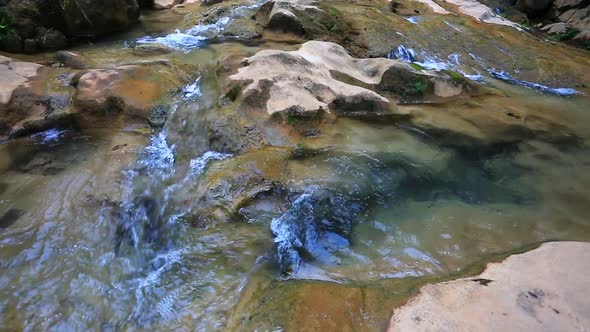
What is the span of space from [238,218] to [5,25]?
5.65 metres

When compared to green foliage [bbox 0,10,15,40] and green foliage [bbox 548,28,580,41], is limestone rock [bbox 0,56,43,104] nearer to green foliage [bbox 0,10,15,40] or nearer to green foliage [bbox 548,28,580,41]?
green foliage [bbox 0,10,15,40]

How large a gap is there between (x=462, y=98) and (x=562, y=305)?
432cm

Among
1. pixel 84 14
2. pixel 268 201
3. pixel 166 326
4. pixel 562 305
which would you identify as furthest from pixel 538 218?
pixel 84 14

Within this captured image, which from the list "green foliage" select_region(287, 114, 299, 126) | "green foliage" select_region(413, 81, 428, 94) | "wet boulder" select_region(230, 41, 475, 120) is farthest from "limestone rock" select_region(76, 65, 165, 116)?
"green foliage" select_region(413, 81, 428, 94)

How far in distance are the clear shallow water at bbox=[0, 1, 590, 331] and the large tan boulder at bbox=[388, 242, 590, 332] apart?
322 millimetres

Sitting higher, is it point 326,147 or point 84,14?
point 84,14

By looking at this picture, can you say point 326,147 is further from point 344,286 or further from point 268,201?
point 344,286

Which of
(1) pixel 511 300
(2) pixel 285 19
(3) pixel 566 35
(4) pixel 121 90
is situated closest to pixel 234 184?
(4) pixel 121 90

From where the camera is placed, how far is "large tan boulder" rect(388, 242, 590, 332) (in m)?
2.69

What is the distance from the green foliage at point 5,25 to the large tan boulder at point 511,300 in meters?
7.38

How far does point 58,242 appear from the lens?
149 inches

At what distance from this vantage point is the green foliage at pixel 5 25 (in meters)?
6.40

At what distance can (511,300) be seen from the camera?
2.87m

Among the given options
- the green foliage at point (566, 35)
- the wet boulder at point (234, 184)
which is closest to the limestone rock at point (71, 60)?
the wet boulder at point (234, 184)
